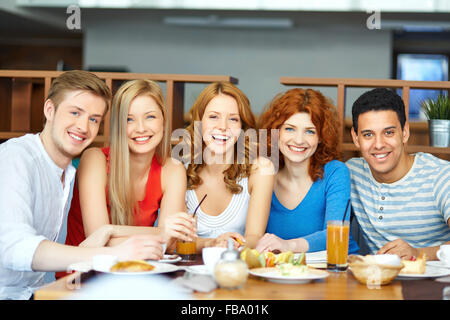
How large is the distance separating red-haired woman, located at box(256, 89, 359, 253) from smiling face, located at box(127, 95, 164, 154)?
44cm

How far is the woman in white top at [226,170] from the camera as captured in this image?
1.75 metres

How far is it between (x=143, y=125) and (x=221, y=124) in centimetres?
29

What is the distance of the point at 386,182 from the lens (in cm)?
178

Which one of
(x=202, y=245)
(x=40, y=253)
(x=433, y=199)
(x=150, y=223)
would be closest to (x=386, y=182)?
(x=433, y=199)

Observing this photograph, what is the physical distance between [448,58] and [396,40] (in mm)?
633

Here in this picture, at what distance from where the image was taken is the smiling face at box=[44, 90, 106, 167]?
1.44 m

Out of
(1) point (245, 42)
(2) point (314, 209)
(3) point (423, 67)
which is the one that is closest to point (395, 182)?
(2) point (314, 209)

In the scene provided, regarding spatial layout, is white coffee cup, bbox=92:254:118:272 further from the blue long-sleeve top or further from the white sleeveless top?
the blue long-sleeve top

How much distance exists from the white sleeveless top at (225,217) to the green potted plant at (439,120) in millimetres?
904

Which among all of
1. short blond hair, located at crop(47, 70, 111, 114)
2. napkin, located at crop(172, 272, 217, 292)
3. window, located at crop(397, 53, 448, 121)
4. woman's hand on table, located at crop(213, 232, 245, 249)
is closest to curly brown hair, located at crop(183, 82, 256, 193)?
woman's hand on table, located at crop(213, 232, 245, 249)

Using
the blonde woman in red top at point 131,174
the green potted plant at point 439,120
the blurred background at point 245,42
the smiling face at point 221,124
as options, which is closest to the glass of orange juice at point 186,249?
the blonde woman in red top at point 131,174

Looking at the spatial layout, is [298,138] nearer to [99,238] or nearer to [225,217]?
[225,217]
